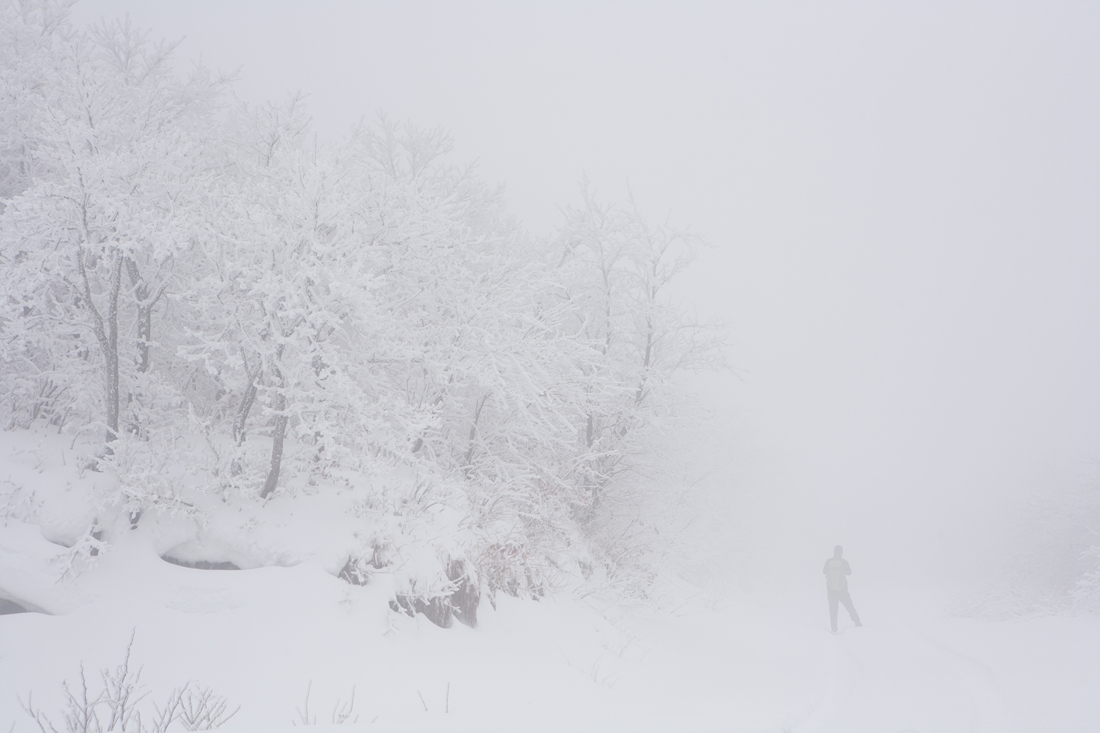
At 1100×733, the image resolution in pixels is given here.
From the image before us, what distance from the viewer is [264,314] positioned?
240 inches

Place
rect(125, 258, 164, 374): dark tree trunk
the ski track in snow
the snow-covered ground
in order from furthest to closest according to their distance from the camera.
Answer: rect(125, 258, 164, 374): dark tree trunk
the ski track in snow
the snow-covered ground

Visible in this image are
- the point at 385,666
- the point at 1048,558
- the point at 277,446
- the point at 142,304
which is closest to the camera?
the point at 385,666

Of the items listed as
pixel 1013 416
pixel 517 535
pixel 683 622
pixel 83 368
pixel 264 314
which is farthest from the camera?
pixel 1013 416

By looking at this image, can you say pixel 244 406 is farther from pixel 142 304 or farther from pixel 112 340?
pixel 142 304

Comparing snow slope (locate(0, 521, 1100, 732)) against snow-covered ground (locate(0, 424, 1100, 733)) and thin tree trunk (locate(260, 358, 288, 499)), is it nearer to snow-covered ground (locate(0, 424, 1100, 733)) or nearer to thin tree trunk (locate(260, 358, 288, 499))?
snow-covered ground (locate(0, 424, 1100, 733))

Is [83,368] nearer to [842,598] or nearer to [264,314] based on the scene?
[264,314]

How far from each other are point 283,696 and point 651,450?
8933 millimetres

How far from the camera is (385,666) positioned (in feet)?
16.3

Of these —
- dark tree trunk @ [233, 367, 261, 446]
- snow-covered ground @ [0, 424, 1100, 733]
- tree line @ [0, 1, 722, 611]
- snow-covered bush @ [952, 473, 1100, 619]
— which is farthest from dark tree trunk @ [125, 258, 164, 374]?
snow-covered bush @ [952, 473, 1100, 619]

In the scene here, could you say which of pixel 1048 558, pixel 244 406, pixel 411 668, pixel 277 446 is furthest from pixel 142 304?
pixel 1048 558

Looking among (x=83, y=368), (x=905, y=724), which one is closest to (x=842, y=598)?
(x=905, y=724)

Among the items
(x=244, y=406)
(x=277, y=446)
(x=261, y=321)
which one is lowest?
Answer: (x=277, y=446)

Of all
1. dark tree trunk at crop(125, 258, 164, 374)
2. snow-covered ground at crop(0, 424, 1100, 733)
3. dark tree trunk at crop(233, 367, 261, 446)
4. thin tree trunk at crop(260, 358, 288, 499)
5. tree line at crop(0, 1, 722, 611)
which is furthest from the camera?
dark tree trunk at crop(125, 258, 164, 374)

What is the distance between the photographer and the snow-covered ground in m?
4.43
